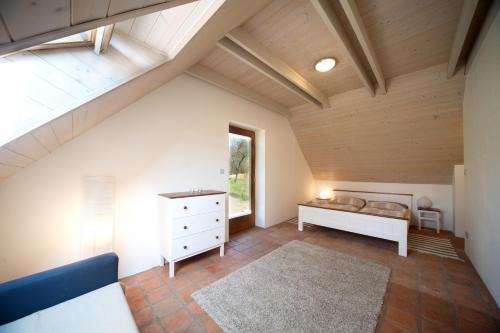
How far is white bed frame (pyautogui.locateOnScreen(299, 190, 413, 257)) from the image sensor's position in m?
2.81

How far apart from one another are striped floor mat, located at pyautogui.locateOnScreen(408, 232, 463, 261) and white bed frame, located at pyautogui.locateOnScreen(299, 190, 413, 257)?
46 cm

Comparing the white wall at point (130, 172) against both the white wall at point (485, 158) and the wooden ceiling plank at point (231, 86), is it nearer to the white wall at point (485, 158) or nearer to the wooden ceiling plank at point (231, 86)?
the wooden ceiling plank at point (231, 86)

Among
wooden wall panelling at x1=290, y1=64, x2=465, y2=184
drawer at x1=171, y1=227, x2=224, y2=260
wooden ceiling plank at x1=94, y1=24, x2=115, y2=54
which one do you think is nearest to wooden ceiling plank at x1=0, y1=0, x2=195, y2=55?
wooden ceiling plank at x1=94, y1=24, x2=115, y2=54

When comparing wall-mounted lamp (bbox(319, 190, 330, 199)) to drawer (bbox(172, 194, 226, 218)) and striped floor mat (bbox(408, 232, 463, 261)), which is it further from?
drawer (bbox(172, 194, 226, 218))

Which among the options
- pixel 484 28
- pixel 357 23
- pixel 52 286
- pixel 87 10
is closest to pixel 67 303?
pixel 52 286

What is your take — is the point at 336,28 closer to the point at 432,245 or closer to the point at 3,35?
the point at 3,35

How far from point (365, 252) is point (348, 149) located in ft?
7.50

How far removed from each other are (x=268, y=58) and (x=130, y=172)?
7.12ft

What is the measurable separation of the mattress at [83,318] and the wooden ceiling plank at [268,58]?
2441 mm

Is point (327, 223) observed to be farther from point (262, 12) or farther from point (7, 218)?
point (7, 218)

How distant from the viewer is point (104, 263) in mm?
1454

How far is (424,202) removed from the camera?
158 inches

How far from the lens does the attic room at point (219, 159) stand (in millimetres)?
1087

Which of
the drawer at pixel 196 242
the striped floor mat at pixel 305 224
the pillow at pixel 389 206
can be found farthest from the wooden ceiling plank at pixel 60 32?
the pillow at pixel 389 206
